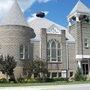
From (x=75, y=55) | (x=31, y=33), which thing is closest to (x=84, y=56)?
(x=75, y=55)

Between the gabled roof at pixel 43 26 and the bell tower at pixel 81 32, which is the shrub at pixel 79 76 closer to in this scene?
the bell tower at pixel 81 32

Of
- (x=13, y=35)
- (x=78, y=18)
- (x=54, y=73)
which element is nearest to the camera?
(x=13, y=35)

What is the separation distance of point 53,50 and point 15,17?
848 cm

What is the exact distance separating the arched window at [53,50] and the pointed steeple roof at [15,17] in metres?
5.62

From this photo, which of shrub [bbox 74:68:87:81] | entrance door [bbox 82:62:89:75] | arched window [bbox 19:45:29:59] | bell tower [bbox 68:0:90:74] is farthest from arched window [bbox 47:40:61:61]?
entrance door [bbox 82:62:89:75]

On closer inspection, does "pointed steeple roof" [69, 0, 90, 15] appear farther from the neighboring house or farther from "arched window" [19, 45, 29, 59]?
"arched window" [19, 45, 29, 59]

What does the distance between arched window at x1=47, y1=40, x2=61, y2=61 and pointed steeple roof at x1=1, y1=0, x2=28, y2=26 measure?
221 inches

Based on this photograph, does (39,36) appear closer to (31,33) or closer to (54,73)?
(31,33)

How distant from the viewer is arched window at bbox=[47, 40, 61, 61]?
52.9 meters

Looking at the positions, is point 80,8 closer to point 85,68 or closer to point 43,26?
point 43,26

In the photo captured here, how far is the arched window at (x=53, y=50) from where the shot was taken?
5288 centimetres

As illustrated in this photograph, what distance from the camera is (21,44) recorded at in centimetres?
4975

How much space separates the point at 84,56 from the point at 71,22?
8523 millimetres

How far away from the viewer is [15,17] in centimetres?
5100
